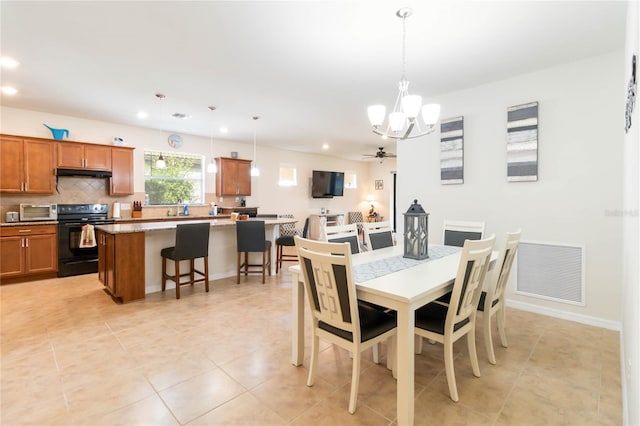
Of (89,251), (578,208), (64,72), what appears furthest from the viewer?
(89,251)

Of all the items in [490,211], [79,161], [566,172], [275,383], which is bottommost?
[275,383]

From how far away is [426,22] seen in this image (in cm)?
240

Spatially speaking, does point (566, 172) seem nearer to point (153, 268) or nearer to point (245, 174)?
point (153, 268)

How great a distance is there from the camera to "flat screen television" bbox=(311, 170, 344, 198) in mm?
8836

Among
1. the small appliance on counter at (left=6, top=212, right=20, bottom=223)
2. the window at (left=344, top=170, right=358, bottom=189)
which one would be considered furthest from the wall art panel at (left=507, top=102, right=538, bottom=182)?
the small appliance on counter at (left=6, top=212, right=20, bottom=223)

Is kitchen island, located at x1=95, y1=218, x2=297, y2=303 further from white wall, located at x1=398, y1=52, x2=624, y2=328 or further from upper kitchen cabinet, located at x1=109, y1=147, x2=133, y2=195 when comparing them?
white wall, located at x1=398, y1=52, x2=624, y2=328

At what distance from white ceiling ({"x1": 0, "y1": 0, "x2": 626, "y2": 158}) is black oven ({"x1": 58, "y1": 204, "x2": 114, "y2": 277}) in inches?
64.3

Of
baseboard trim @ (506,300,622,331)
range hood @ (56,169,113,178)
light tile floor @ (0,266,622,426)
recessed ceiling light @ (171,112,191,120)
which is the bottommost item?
light tile floor @ (0,266,622,426)

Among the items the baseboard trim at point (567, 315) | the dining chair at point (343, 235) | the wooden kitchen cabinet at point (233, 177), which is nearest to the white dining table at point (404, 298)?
the dining chair at point (343, 235)

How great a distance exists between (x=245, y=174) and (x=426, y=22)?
18.1ft

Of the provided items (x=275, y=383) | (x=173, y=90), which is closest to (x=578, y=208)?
(x=275, y=383)

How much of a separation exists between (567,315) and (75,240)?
6.74 m

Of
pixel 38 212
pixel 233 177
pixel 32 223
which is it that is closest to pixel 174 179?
pixel 233 177

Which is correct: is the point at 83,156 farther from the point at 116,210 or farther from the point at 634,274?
the point at 634,274
